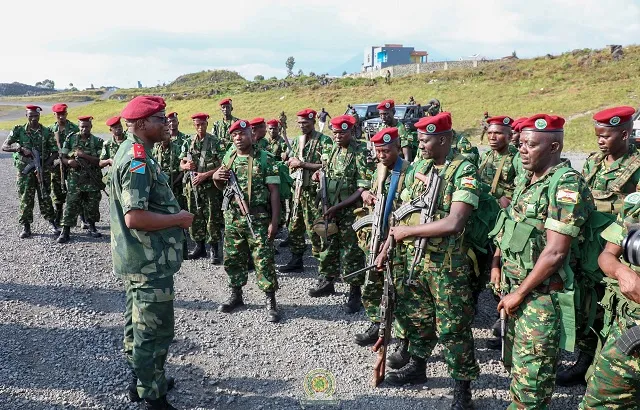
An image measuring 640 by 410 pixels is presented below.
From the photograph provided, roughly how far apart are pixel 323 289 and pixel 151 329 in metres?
2.95

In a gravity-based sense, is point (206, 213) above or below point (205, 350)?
above

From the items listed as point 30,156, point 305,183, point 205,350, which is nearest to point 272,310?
point 205,350

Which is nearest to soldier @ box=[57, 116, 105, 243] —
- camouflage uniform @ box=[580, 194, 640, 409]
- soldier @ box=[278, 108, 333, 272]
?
soldier @ box=[278, 108, 333, 272]

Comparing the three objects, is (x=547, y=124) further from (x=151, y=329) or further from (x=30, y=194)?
(x=30, y=194)

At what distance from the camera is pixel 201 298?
595 cm

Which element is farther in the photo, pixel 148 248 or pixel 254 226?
pixel 254 226

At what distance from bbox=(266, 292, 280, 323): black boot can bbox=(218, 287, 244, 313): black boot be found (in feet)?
1.33

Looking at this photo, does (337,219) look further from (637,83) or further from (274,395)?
(637,83)

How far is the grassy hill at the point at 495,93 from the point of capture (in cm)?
2419

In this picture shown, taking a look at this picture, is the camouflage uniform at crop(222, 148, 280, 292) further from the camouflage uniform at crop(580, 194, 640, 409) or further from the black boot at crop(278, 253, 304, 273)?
the camouflage uniform at crop(580, 194, 640, 409)

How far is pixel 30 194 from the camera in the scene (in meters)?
8.19

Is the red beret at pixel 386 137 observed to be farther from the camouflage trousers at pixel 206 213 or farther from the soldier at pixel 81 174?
the soldier at pixel 81 174

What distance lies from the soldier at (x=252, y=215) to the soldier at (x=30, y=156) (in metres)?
4.57

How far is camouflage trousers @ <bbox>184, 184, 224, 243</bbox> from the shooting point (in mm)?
7230
